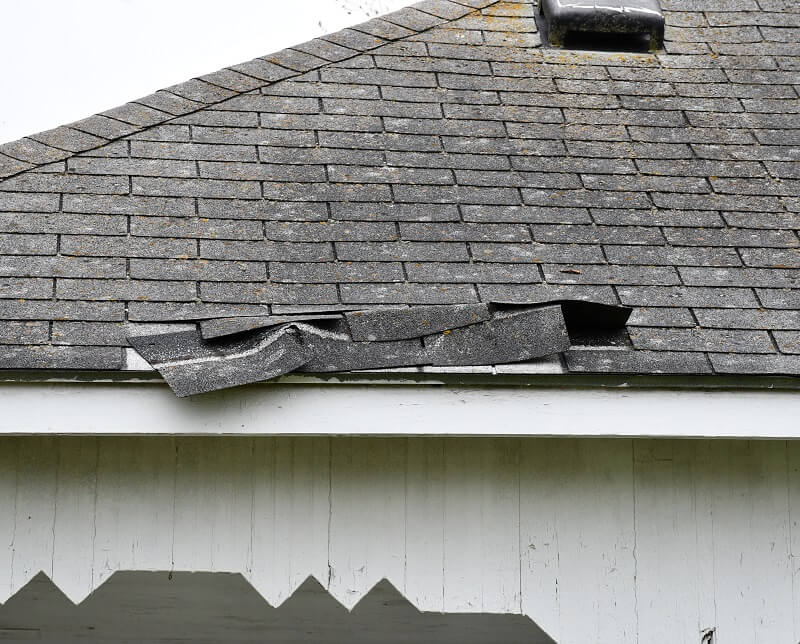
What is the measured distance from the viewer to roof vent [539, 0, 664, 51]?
15.8 ft

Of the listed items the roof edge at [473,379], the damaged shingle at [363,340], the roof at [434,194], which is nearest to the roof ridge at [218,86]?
the roof at [434,194]

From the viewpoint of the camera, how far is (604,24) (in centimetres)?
489

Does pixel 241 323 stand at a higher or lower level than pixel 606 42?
higher

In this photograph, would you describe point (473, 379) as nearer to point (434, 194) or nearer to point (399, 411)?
point (399, 411)

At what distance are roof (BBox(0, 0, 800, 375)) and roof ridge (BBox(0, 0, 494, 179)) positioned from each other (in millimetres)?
13

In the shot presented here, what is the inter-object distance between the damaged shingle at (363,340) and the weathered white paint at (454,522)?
436mm

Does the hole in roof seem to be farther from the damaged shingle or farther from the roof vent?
the damaged shingle

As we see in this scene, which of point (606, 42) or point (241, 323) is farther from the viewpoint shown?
point (606, 42)

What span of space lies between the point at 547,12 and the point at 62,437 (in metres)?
3.33

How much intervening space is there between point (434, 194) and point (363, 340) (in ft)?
3.68

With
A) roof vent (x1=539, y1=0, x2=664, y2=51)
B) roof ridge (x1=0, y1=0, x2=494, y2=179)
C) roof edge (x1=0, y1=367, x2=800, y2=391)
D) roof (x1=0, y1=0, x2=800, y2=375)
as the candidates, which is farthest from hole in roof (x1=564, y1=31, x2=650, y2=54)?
roof edge (x1=0, y1=367, x2=800, y2=391)

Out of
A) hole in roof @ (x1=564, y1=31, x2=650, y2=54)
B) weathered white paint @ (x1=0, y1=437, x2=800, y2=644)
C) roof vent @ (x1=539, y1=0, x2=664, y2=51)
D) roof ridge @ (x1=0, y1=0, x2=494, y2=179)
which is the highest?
roof ridge @ (x1=0, y1=0, x2=494, y2=179)

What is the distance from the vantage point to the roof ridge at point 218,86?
3.72 meters

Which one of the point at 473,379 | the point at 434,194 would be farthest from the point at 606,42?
the point at 473,379
